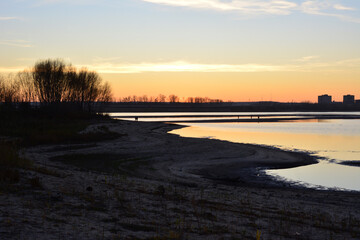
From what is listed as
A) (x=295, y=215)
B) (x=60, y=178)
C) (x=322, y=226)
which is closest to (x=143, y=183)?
(x=60, y=178)

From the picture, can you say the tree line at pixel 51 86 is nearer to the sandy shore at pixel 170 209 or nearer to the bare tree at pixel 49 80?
the bare tree at pixel 49 80

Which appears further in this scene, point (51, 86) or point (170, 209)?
point (51, 86)

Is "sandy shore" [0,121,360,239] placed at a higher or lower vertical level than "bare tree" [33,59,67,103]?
lower

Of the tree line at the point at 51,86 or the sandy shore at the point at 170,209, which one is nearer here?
the sandy shore at the point at 170,209

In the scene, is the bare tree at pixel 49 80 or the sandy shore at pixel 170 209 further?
the bare tree at pixel 49 80

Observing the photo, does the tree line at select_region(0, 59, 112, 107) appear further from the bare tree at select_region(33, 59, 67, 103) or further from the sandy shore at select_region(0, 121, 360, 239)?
the sandy shore at select_region(0, 121, 360, 239)

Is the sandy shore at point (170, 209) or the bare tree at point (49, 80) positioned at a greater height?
the bare tree at point (49, 80)

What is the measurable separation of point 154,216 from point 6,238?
14.2ft

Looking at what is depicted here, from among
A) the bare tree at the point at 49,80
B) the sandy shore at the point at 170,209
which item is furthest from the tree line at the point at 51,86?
the sandy shore at the point at 170,209

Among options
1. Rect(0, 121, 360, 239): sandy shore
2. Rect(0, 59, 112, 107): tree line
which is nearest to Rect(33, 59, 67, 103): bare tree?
Rect(0, 59, 112, 107): tree line

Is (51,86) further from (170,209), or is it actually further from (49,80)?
(170,209)

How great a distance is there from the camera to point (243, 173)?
24.2 metres

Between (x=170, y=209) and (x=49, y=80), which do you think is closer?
(x=170, y=209)

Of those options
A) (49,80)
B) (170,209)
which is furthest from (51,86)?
(170,209)
